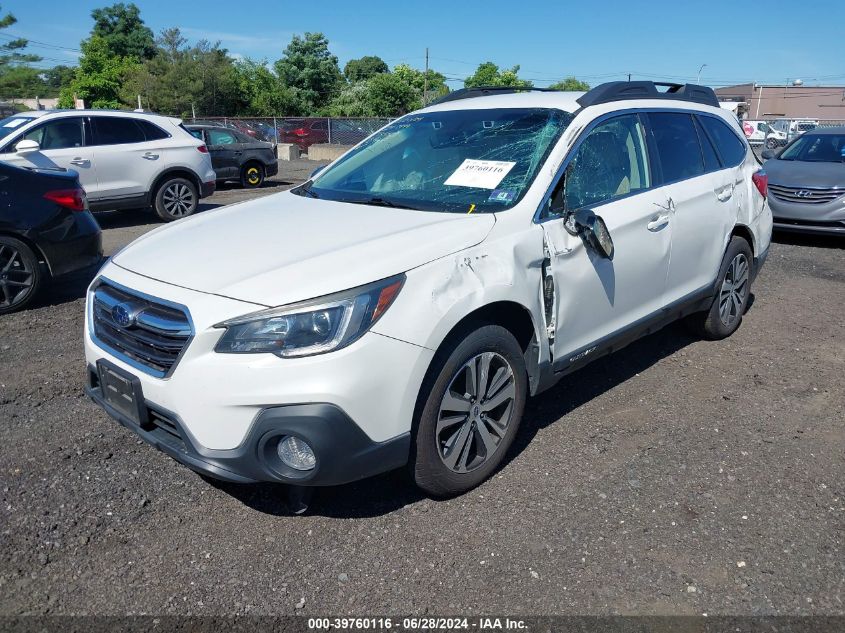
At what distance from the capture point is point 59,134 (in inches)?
371

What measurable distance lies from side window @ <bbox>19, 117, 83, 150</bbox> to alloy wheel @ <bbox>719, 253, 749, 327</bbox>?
8599mm

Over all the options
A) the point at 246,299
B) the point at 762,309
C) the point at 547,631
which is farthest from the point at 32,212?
the point at 762,309

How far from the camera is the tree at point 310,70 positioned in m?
59.0

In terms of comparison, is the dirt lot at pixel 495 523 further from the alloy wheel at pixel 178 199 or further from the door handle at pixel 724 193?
the alloy wheel at pixel 178 199

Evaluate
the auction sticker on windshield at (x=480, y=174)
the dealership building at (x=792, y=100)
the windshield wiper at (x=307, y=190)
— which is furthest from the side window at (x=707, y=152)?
the dealership building at (x=792, y=100)

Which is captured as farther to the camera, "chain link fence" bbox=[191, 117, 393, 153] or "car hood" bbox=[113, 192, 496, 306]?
"chain link fence" bbox=[191, 117, 393, 153]

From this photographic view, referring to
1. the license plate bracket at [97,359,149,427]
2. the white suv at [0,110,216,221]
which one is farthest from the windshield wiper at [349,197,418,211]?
the white suv at [0,110,216,221]

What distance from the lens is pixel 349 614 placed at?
2.44m

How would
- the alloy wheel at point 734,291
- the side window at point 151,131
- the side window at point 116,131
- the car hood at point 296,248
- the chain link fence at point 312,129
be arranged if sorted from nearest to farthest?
the car hood at point 296,248 < the alloy wheel at point 734,291 < the side window at point 116,131 < the side window at point 151,131 < the chain link fence at point 312,129

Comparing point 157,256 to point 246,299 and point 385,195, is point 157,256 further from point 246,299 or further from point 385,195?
point 385,195

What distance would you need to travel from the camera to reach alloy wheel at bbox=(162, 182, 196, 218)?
34.5 ft

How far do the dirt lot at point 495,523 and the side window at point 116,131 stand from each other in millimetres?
6441

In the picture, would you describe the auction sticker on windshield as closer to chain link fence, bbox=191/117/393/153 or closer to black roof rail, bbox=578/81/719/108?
black roof rail, bbox=578/81/719/108

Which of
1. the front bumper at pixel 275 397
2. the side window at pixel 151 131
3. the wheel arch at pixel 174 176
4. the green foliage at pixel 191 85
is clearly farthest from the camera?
the green foliage at pixel 191 85
